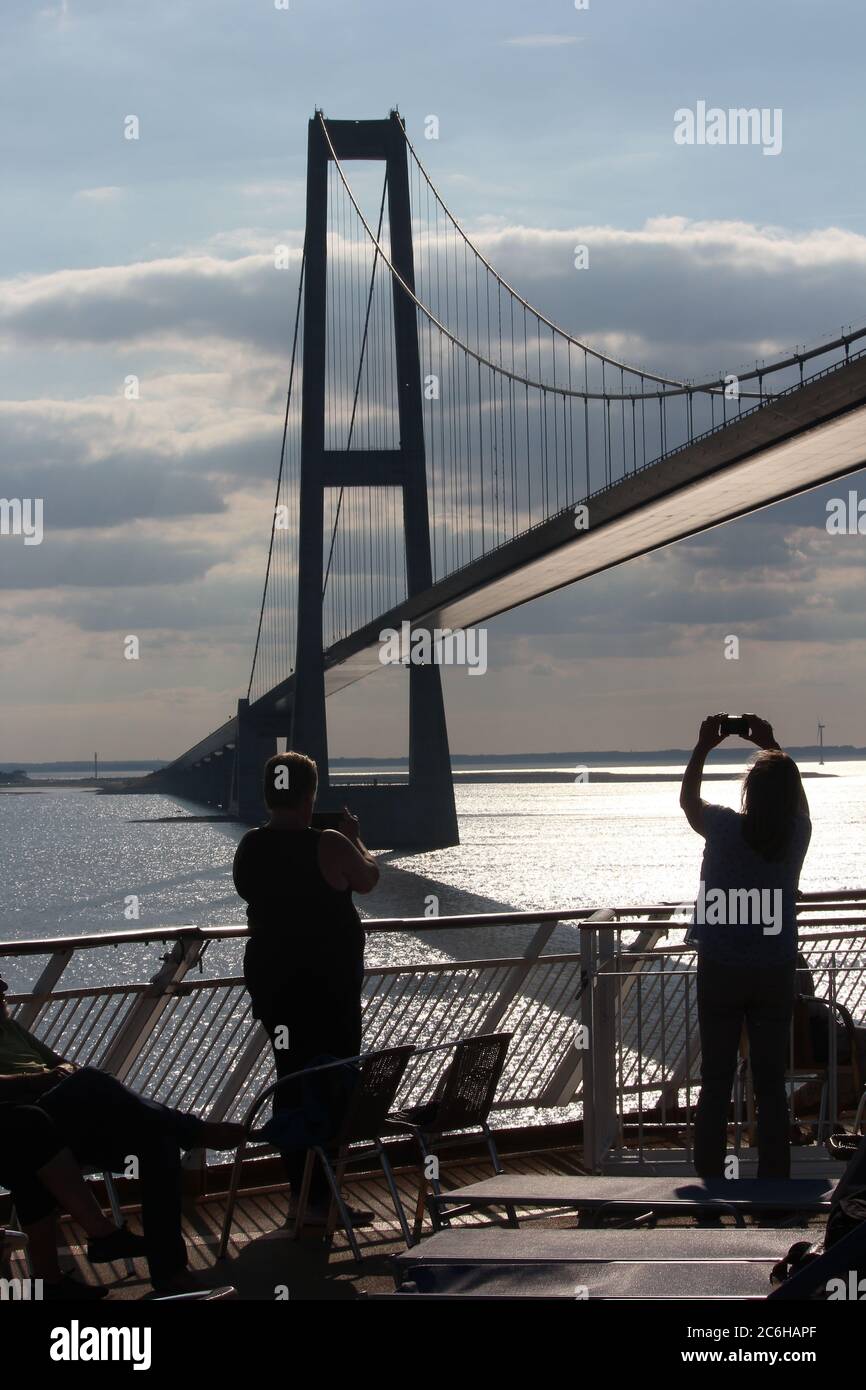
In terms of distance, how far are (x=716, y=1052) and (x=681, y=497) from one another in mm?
17527

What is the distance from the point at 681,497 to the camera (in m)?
20.9

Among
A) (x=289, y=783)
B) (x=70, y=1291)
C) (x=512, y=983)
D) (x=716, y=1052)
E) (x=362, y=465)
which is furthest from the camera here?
(x=362, y=465)

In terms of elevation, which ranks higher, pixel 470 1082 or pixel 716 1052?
pixel 716 1052

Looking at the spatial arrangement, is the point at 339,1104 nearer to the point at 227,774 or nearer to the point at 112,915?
the point at 112,915

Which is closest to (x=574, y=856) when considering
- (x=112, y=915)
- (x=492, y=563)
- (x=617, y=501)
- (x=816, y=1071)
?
(x=112, y=915)

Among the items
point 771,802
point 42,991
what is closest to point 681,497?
point 42,991

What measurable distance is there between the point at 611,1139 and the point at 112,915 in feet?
112

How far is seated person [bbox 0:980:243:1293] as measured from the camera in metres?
3.36

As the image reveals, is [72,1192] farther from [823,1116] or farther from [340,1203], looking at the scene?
[823,1116]

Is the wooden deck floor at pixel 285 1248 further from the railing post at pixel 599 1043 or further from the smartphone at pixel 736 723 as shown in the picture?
the smartphone at pixel 736 723

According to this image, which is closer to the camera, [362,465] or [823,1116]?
[823,1116]

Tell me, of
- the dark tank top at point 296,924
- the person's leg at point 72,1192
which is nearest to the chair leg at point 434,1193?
the dark tank top at point 296,924

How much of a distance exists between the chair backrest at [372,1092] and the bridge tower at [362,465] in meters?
31.2

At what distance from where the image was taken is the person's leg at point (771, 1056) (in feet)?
12.5
